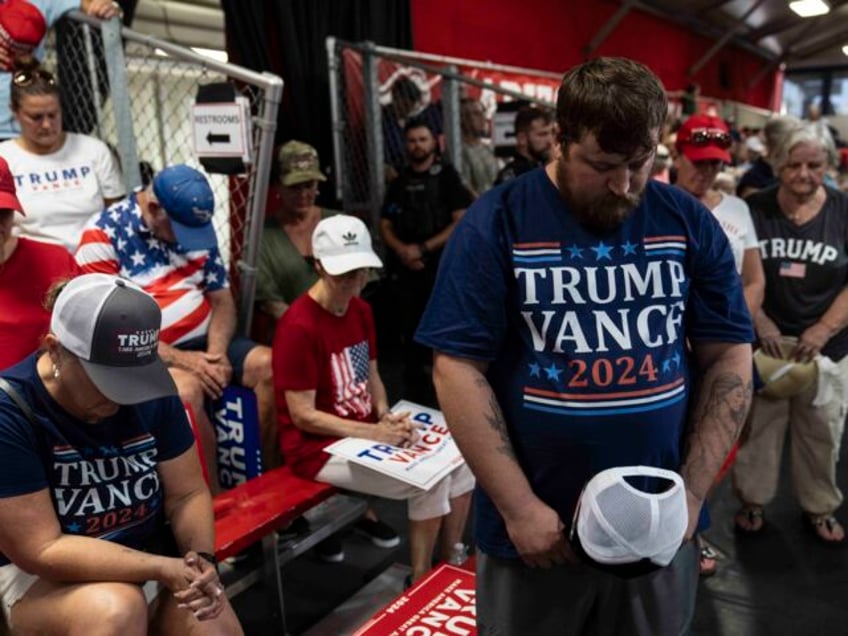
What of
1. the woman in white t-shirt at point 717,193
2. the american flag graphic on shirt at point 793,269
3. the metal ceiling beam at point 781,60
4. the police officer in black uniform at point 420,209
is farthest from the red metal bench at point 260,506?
the metal ceiling beam at point 781,60

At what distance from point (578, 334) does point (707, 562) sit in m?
2.02

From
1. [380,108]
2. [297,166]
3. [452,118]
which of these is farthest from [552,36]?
[297,166]

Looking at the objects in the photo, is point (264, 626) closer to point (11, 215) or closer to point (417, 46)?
point (11, 215)

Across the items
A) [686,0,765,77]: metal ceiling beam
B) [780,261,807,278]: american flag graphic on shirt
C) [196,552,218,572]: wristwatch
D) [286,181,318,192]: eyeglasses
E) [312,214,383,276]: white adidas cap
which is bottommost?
[196,552,218,572]: wristwatch

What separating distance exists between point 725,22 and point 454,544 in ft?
40.1

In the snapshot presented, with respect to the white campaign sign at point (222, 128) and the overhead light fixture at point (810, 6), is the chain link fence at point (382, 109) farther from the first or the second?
the overhead light fixture at point (810, 6)

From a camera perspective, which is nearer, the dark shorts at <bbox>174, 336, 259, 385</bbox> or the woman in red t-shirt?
the woman in red t-shirt

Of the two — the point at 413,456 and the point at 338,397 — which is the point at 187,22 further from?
the point at 413,456

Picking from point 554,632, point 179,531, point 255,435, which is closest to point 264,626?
point 255,435

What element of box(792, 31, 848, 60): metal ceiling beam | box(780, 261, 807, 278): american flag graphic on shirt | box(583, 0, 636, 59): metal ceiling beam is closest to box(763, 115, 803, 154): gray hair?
box(780, 261, 807, 278): american flag graphic on shirt

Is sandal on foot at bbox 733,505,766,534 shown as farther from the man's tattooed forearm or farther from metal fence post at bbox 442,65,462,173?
metal fence post at bbox 442,65,462,173

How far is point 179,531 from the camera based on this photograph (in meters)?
1.75

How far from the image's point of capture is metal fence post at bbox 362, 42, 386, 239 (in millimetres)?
4363

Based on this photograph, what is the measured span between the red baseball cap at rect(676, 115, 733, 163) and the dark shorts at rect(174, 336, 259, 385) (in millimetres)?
1811
